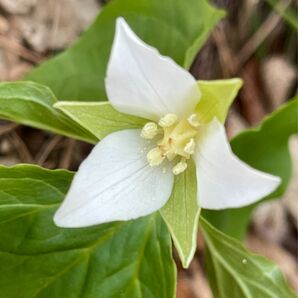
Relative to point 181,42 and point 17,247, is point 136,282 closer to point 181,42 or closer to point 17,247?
point 17,247

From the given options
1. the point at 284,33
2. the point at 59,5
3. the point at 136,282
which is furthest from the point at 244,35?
the point at 136,282

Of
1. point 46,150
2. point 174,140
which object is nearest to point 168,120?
point 174,140

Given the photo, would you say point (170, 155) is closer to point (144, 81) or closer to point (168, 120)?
point (168, 120)

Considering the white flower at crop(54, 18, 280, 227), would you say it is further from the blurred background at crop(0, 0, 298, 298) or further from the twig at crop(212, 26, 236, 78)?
the twig at crop(212, 26, 236, 78)

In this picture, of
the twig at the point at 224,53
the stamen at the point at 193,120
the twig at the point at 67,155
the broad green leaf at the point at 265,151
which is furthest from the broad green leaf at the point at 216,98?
the twig at the point at 224,53

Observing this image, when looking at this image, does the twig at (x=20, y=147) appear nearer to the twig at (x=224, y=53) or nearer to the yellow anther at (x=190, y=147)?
the twig at (x=224, y=53)

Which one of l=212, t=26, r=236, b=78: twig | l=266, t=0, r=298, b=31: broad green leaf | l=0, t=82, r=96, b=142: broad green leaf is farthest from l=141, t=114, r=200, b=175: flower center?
l=266, t=0, r=298, b=31: broad green leaf

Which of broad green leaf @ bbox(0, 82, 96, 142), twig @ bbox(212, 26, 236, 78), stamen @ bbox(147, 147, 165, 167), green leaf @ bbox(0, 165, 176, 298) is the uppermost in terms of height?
stamen @ bbox(147, 147, 165, 167)
